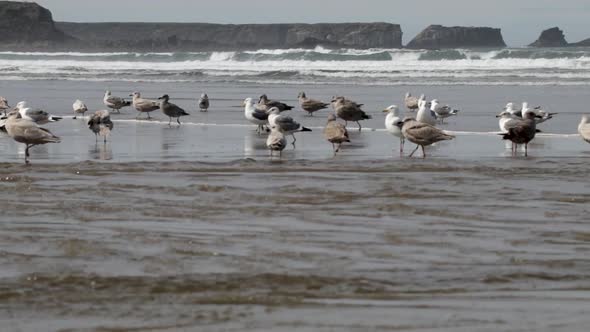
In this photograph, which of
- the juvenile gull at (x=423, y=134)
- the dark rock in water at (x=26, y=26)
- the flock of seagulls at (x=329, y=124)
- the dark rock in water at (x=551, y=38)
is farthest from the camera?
the dark rock in water at (x=551, y=38)

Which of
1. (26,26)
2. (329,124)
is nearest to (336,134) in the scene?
(329,124)

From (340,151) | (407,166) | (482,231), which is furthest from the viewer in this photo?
(340,151)

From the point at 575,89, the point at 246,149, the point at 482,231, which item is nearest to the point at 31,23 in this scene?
the point at 575,89

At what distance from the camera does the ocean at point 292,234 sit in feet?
17.3

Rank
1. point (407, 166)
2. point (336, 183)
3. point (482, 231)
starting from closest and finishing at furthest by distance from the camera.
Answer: point (482, 231)
point (336, 183)
point (407, 166)

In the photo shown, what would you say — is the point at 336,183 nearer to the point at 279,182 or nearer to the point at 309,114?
the point at 279,182

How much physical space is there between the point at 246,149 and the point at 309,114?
7710 millimetres

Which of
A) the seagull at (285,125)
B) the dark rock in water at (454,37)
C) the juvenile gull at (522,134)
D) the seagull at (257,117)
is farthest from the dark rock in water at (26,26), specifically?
the juvenile gull at (522,134)

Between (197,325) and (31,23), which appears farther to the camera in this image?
(31,23)

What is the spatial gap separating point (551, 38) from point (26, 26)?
58.3 meters

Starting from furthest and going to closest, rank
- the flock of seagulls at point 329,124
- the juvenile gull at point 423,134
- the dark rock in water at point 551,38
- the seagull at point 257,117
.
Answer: the dark rock in water at point 551,38 → the seagull at point 257,117 → the juvenile gull at point 423,134 → the flock of seagulls at point 329,124

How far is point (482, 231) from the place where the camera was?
7.63m

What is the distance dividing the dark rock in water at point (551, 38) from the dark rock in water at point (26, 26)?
172ft

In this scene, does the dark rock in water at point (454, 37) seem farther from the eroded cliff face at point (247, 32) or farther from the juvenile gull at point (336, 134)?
the juvenile gull at point (336, 134)
